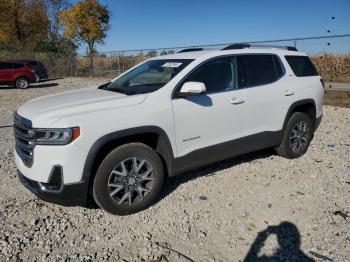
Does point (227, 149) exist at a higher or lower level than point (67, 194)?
higher

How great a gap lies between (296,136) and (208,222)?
265 centimetres

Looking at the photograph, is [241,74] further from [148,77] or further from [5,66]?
[5,66]

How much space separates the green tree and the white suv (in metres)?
27.2

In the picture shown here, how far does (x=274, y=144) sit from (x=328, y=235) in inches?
79.4

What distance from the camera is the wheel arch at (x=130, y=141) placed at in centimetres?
353

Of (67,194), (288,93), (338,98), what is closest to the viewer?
(67,194)

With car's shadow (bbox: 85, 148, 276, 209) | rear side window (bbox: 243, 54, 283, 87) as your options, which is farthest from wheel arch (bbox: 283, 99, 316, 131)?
car's shadow (bbox: 85, 148, 276, 209)

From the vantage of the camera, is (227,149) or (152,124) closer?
(152,124)

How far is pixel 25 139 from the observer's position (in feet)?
11.9

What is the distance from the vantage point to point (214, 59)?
455 centimetres

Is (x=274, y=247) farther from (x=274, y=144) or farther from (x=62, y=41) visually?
(x=62, y=41)

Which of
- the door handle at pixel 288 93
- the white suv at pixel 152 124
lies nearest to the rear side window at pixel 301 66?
the white suv at pixel 152 124

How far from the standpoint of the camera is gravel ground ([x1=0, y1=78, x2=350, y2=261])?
3287mm

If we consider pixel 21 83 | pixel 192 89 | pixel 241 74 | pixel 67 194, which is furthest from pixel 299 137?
pixel 21 83
